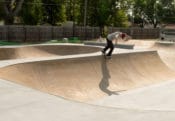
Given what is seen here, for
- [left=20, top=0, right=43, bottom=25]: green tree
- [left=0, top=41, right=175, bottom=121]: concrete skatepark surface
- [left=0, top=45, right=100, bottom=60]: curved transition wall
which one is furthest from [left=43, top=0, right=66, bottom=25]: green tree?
[left=0, top=41, right=175, bottom=121]: concrete skatepark surface

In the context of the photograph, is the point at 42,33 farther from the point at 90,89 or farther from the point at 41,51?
the point at 90,89

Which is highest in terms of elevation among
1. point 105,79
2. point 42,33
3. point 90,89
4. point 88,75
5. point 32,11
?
point 32,11

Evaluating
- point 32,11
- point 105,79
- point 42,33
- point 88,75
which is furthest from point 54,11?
point 88,75

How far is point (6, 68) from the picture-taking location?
910 cm

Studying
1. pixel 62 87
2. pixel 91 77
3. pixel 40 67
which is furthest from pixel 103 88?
pixel 40 67

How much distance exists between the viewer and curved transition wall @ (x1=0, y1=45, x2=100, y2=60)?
15.5 m

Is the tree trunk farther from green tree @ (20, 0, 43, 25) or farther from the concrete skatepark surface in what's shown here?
the concrete skatepark surface

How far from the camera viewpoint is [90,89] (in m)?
10.6

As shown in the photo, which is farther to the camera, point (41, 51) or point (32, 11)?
point (32, 11)

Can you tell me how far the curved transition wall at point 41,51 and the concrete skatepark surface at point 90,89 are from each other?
3.82 meters

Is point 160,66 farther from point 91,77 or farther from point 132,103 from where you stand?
point 132,103

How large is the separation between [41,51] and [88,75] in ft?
20.9

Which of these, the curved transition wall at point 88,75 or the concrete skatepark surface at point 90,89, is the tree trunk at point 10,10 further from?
the curved transition wall at point 88,75

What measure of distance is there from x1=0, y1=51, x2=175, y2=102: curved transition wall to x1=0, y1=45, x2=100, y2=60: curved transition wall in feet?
11.2
